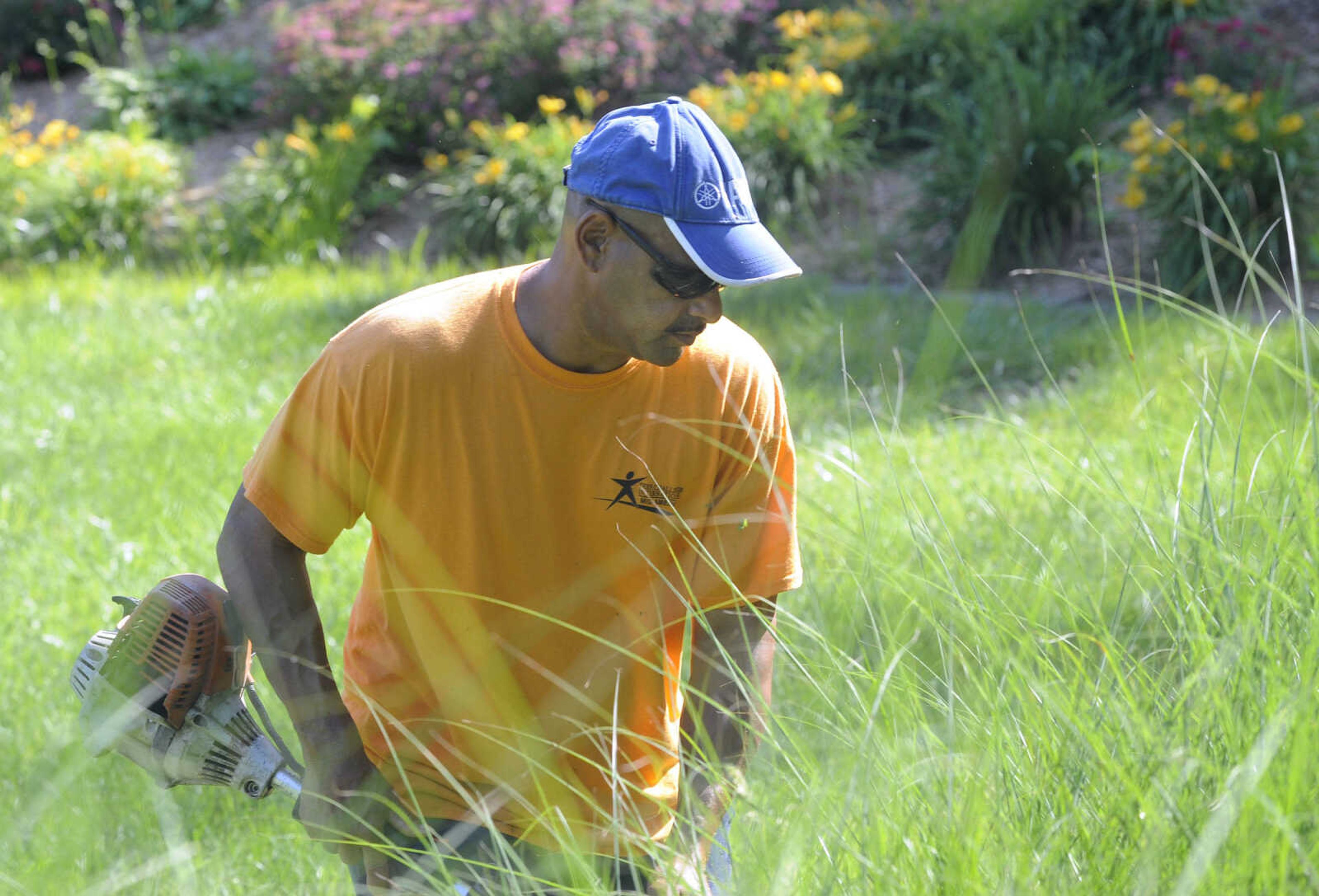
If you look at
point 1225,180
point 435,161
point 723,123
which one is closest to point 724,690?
point 1225,180

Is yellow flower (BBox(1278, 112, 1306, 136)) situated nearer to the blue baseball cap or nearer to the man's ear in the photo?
the blue baseball cap

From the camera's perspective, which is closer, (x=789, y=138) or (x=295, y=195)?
(x=789, y=138)

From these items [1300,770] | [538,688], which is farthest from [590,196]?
[1300,770]

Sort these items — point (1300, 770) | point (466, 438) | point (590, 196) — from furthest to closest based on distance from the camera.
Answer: point (466, 438) < point (590, 196) < point (1300, 770)

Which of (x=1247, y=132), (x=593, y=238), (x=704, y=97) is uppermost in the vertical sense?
(x=593, y=238)

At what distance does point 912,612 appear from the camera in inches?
163

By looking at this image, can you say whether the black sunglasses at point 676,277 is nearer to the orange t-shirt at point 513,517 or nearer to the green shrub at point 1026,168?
the orange t-shirt at point 513,517

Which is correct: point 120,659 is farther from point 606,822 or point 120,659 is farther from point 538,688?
point 606,822

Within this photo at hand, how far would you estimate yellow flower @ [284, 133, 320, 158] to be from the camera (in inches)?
416

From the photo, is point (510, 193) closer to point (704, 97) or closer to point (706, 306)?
point (704, 97)

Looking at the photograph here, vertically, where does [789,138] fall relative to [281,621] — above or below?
below

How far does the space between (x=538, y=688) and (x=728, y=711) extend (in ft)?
3.50

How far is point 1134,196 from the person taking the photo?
7902 millimetres

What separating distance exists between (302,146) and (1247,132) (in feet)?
22.0
